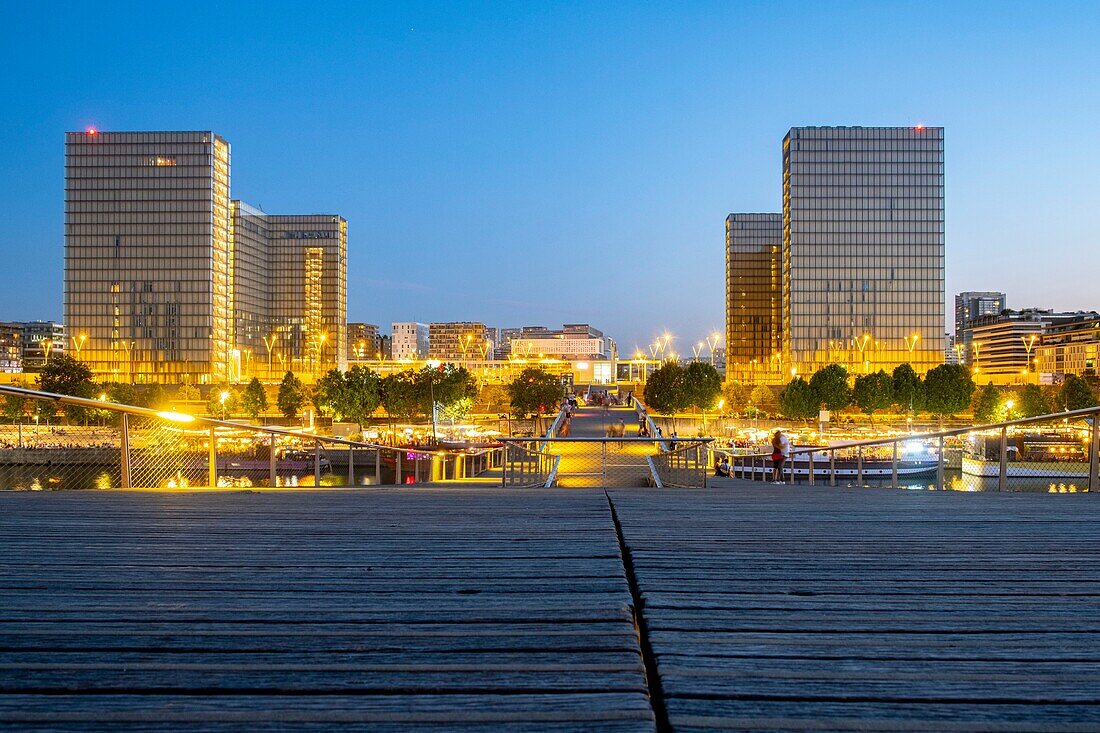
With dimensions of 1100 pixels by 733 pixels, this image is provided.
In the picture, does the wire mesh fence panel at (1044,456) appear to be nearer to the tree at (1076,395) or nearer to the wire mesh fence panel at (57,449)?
the wire mesh fence panel at (57,449)

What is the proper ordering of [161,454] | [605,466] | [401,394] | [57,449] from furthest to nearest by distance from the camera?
[401,394] → [605,466] → [57,449] → [161,454]

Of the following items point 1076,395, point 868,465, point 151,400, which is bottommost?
point 868,465

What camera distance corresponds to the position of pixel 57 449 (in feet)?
41.2

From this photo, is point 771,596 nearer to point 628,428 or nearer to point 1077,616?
point 1077,616

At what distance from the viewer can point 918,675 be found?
2.59 metres

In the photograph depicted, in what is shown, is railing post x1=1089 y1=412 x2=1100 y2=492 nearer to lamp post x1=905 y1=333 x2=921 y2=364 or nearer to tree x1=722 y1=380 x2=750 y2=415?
tree x1=722 y1=380 x2=750 y2=415

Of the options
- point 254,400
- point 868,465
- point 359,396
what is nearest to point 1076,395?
point 868,465

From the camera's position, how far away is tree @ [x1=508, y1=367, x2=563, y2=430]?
71.6 metres

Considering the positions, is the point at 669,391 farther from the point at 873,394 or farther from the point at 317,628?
the point at 317,628

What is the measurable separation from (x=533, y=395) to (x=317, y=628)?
69323 mm

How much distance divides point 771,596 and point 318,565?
2.37 m

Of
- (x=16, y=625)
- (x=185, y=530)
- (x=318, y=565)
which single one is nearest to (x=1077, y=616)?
(x=318, y=565)

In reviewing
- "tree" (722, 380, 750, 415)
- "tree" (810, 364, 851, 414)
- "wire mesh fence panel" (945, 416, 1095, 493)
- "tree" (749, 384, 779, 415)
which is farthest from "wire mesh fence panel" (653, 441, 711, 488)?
"tree" (722, 380, 750, 415)

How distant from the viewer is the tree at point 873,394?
2840 inches
